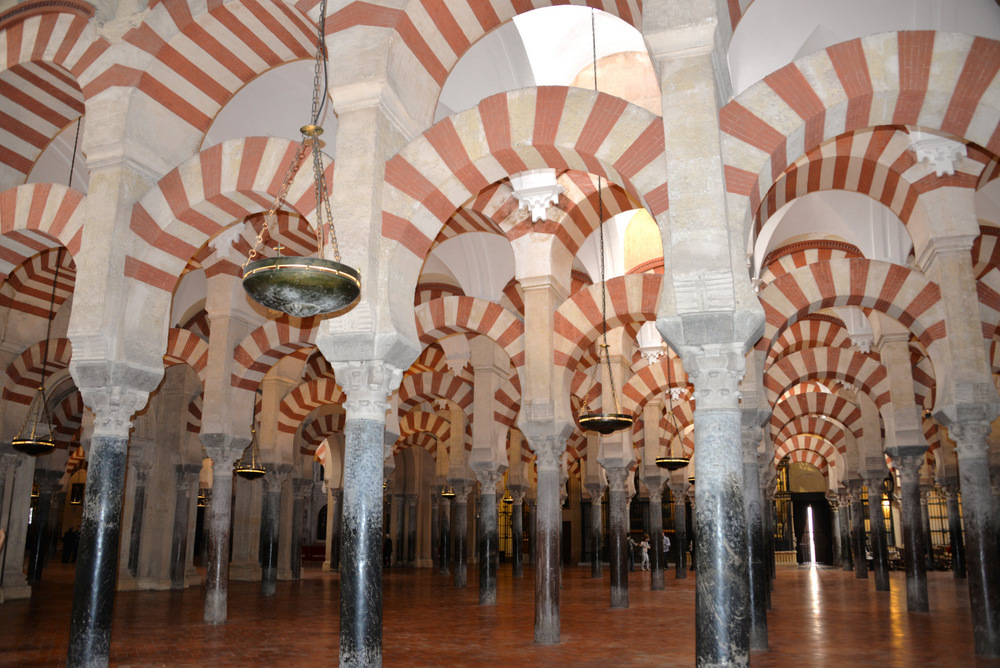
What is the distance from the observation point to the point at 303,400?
11984 mm

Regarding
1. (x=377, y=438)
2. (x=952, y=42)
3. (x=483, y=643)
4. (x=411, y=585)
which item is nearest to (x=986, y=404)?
(x=952, y=42)

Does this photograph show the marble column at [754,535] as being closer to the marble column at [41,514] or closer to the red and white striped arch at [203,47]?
the red and white striped arch at [203,47]

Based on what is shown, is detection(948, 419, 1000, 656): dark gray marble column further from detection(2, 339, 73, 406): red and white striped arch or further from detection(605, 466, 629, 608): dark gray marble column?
detection(2, 339, 73, 406): red and white striped arch

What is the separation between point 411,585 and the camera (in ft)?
43.7

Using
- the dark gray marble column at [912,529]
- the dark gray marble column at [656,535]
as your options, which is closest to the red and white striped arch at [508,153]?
the dark gray marble column at [912,529]

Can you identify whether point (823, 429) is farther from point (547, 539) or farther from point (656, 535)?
point (547, 539)

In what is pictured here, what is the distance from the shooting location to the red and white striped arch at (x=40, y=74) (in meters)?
6.25

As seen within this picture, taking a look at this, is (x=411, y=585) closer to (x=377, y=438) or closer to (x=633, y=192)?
(x=377, y=438)

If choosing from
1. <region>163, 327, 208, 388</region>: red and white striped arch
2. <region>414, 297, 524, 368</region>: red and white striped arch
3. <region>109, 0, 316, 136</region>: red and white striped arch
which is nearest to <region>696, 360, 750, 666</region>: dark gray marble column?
<region>109, 0, 316, 136</region>: red and white striped arch

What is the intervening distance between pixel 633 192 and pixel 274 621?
5.90 metres

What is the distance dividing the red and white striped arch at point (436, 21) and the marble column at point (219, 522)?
4791 millimetres

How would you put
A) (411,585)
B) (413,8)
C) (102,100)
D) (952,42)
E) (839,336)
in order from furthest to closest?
(411,585), (839,336), (102,100), (413,8), (952,42)

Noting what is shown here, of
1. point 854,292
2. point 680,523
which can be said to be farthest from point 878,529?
point 854,292

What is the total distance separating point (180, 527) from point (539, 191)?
831 centimetres
